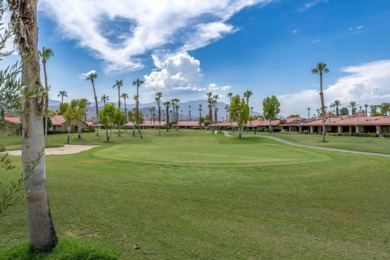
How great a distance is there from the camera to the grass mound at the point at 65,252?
6.16m

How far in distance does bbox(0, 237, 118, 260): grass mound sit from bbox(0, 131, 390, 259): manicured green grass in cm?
49

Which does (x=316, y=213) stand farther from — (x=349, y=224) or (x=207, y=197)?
(x=207, y=197)

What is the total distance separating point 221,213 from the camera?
386 inches

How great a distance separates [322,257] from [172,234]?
12.0 feet

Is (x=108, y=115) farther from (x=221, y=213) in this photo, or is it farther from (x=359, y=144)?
(x=221, y=213)

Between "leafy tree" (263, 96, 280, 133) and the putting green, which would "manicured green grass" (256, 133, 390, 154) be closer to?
the putting green

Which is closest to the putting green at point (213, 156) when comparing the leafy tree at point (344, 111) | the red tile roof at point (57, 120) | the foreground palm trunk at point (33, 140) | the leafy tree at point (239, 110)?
the foreground palm trunk at point (33, 140)

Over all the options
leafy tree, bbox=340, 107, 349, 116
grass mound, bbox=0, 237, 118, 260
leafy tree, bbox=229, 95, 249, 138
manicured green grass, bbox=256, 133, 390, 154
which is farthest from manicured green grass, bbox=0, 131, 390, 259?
leafy tree, bbox=340, 107, 349, 116

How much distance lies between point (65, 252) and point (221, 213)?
5.03 metres

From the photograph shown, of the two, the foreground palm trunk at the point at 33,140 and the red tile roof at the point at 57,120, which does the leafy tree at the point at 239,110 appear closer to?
the red tile roof at the point at 57,120

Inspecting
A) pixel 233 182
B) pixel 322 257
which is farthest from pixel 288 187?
pixel 322 257

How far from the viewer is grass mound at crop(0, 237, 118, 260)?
20.2 ft

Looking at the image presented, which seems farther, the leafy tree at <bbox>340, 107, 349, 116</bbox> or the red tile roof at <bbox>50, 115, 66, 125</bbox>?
the leafy tree at <bbox>340, 107, 349, 116</bbox>

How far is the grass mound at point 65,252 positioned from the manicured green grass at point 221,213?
1.62ft
